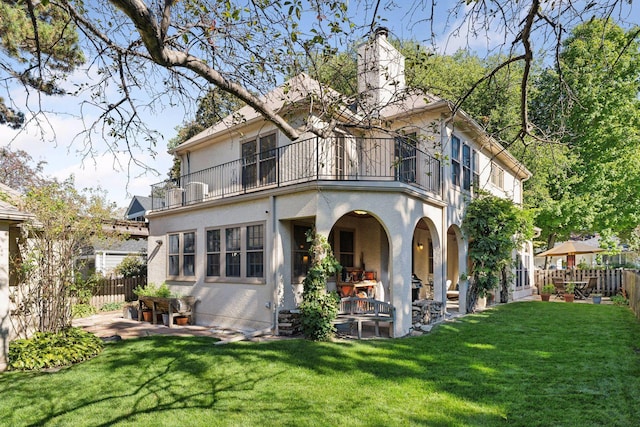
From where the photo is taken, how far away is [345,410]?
5.45 m

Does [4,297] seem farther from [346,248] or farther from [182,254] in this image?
[346,248]

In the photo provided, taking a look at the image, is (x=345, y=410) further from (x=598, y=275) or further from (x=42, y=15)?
(x=598, y=275)

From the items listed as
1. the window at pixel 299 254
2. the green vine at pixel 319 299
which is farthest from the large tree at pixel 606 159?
the green vine at pixel 319 299

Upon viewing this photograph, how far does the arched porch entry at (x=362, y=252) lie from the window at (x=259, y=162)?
263 cm

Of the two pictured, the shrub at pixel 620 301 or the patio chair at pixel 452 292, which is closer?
the patio chair at pixel 452 292

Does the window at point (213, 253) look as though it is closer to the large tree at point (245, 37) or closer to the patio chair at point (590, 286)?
the large tree at point (245, 37)

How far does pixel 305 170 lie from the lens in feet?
37.1

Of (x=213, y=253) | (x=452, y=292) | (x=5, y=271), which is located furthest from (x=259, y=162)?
(x=452, y=292)

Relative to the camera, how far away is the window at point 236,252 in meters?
11.5

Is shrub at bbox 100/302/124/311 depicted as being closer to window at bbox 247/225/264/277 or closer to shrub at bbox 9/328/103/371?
window at bbox 247/225/264/277

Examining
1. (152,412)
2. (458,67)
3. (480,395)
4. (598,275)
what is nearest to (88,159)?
(152,412)

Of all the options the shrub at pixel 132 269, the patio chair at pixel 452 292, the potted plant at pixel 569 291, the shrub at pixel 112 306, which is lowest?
the shrub at pixel 112 306

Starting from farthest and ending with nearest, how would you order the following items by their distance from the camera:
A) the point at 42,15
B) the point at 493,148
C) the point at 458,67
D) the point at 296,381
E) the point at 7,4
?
the point at 458,67 → the point at 493,148 → the point at 42,15 → the point at 7,4 → the point at 296,381

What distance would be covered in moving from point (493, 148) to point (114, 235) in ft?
48.4
